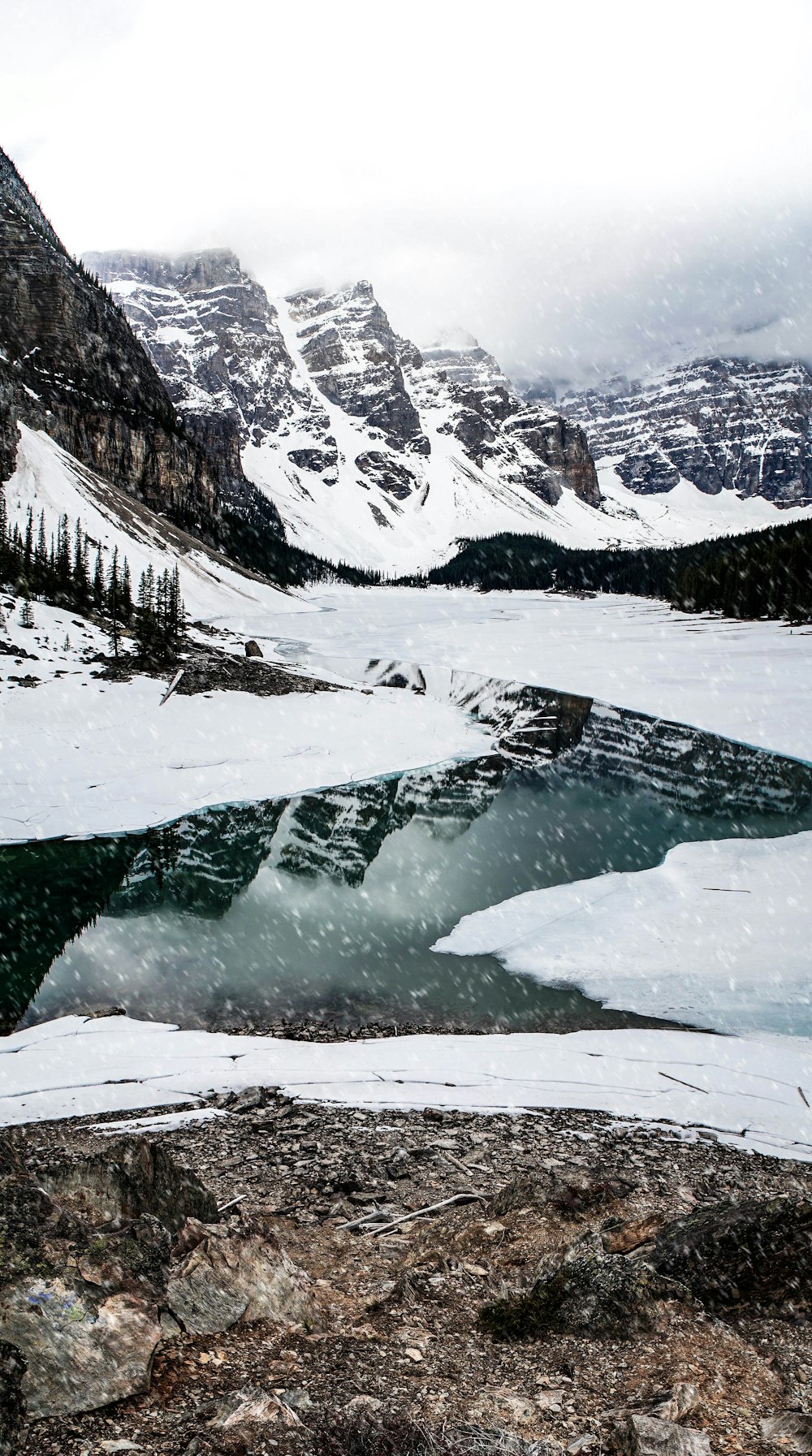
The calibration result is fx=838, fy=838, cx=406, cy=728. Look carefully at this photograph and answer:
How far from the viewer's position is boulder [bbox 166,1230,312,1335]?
15.8 feet

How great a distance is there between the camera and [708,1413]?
13.9 feet

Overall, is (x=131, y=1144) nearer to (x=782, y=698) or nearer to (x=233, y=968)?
(x=233, y=968)

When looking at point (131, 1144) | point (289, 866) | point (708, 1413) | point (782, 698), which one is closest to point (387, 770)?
point (289, 866)

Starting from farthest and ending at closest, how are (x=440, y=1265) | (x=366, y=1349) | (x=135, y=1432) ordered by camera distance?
(x=440, y=1265) < (x=366, y=1349) < (x=135, y=1432)

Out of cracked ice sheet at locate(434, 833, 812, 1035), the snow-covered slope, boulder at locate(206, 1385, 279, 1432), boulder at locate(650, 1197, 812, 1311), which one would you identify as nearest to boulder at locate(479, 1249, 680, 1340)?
boulder at locate(650, 1197, 812, 1311)

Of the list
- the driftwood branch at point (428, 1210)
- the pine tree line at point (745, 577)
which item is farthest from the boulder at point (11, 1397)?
the pine tree line at point (745, 577)

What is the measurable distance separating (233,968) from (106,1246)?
33.5 ft

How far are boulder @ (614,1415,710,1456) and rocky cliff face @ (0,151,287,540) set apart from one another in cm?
9245

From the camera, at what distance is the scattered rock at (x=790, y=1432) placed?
396 centimetres

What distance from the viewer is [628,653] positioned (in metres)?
58.7

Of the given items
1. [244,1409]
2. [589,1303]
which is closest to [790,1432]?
[589,1303]

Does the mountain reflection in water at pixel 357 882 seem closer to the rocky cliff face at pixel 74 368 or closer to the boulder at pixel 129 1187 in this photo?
the boulder at pixel 129 1187

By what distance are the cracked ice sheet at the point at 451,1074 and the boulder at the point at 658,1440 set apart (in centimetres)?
553

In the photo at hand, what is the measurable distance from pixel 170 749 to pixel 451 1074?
19933mm
